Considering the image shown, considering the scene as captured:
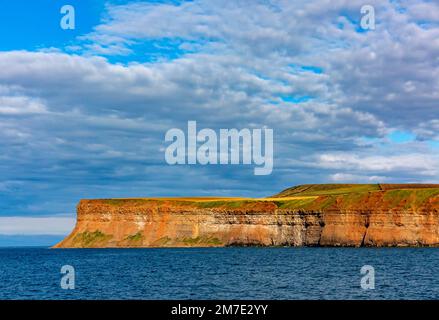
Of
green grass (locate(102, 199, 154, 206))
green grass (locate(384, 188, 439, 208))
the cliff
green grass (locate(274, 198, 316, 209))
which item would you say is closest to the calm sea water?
the cliff

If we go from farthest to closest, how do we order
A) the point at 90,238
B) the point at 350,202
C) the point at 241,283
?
1. the point at 90,238
2. the point at 350,202
3. the point at 241,283

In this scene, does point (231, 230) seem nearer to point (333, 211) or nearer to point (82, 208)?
point (333, 211)

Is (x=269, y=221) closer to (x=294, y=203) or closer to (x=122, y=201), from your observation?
(x=294, y=203)

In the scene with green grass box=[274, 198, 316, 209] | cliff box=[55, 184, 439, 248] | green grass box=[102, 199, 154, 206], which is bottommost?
cliff box=[55, 184, 439, 248]

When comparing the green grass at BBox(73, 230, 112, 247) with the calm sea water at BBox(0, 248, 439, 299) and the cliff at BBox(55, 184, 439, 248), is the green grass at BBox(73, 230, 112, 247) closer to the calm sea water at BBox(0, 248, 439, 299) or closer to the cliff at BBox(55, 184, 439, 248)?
the cliff at BBox(55, 184, 439, 248)

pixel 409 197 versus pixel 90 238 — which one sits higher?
pixel 409 197

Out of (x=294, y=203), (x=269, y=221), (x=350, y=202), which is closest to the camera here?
(x=350, y=202)

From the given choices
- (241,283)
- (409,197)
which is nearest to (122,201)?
(409,197)

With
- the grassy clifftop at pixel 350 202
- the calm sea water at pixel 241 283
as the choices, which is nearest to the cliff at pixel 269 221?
the grassy clifftop at pixel 350 202

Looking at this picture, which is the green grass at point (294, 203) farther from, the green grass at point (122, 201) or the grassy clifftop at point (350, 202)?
the green grass at point (122, 201)
